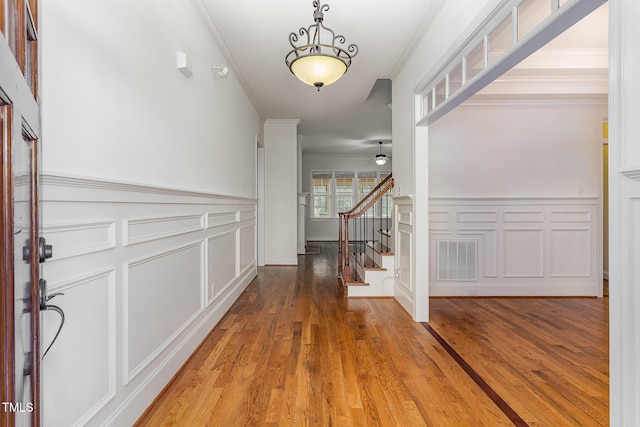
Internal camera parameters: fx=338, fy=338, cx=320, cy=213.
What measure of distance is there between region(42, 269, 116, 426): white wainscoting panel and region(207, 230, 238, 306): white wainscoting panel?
137 centimetres

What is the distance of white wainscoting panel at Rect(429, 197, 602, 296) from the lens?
160 inches

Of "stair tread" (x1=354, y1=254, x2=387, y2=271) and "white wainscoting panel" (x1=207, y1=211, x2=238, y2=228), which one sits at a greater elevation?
"white wainscoting panel" (x1=207, y1=211, x2=238, y2=228)

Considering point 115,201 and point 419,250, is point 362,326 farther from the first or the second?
point 115,201

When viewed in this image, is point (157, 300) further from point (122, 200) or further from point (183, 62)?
point (183, 62)

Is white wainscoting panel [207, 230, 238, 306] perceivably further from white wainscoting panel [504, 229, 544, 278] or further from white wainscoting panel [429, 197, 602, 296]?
white wainscoting panel [504, 229, 544, 278]

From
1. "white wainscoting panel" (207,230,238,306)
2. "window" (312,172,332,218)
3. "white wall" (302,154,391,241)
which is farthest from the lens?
"window" (312,172,332,218)

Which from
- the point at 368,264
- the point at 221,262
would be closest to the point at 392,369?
the point at 221,262

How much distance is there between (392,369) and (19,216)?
2.16m

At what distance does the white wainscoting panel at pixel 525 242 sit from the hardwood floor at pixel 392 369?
39cm

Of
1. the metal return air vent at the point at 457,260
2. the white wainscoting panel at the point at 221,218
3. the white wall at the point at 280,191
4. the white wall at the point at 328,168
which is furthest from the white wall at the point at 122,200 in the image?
the white wall at the point at 328,168

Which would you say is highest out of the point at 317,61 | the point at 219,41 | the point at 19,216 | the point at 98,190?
the point at 219,41

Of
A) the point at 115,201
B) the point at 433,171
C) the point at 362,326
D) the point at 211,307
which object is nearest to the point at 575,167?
the point at 433,171

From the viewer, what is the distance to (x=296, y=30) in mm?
2994

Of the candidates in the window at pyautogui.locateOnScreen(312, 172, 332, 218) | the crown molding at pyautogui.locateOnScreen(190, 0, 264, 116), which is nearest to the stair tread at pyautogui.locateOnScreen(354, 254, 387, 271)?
the crown molding at pyautogui.locateOnScreen(190, 0, 264, 116)
